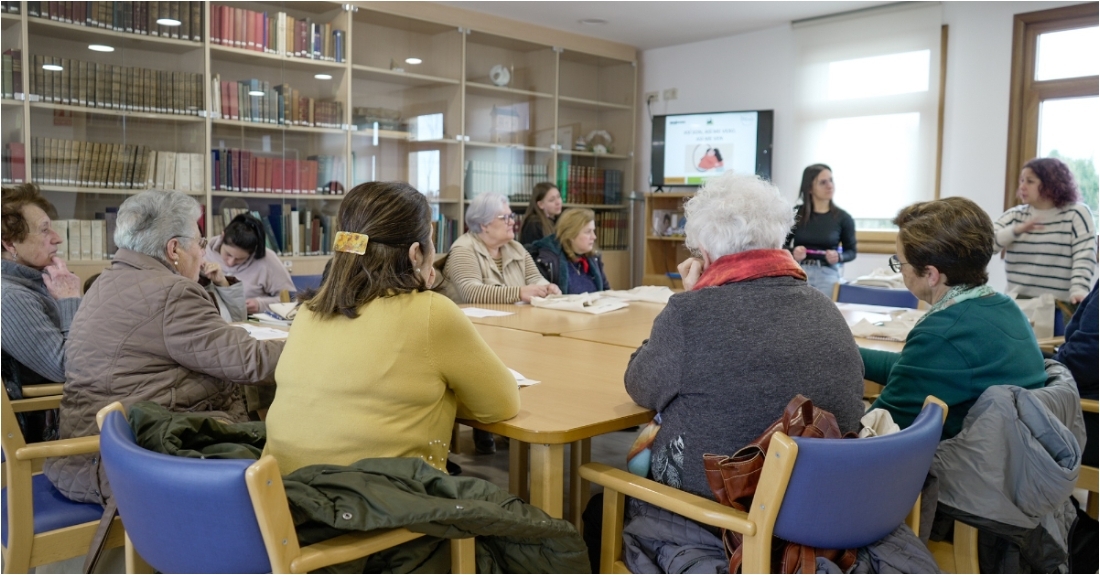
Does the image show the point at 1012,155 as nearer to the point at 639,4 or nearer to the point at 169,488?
the point at 639,4

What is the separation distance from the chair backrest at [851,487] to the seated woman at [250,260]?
3074 millimetres

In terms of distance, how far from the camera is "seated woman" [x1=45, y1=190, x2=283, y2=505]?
196 cm

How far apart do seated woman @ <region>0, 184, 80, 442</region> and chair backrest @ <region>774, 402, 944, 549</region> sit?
6.46 feet

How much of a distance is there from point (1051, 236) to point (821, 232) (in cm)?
132

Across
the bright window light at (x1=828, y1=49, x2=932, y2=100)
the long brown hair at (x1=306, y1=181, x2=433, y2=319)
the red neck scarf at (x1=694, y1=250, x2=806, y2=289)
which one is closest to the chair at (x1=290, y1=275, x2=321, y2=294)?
the long brown hair at (x1=306, y1=181, x2=433, y2=319)

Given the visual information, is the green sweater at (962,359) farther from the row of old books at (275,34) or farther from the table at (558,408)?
the row of old books at (275,34)

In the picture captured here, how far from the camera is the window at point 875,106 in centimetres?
599

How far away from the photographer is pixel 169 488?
3.87ft

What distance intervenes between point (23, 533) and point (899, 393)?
194 centimetres

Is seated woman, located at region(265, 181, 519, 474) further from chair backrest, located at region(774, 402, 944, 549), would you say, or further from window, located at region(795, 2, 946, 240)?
window, located at region(795, 2, 946, 240)

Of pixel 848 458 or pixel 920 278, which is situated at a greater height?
pixel 920 278

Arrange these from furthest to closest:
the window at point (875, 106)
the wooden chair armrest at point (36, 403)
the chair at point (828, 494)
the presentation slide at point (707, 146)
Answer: the presentation slide at point (707, 146), the window at point (875, 106), the wooden chair armrest at point (36, 403), the chair at point (828, 494)

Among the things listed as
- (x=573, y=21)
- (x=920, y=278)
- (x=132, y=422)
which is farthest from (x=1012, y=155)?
(x=132, y=422)

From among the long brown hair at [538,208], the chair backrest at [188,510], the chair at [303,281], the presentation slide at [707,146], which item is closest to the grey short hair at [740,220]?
the chair backrest at [188,510]
